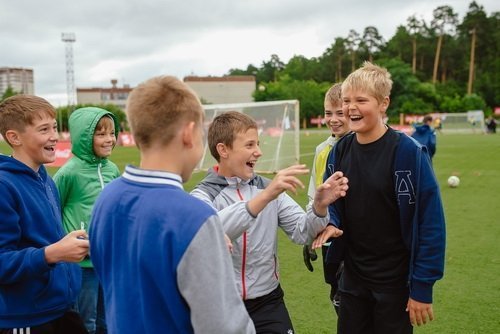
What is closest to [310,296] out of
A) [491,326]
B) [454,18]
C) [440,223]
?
[491,326]

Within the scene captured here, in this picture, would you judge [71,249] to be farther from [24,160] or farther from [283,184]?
[283,184]

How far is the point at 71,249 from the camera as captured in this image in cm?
237

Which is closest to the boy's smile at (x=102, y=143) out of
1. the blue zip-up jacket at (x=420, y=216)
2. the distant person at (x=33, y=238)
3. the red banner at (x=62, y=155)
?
the distant person at (x=33, y=238)

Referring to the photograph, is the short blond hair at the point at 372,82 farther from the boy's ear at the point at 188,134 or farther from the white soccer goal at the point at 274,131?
the white soccer goal at the point at 274,131

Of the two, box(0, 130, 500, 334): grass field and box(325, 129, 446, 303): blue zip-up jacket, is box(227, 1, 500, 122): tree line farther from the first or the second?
box(325, 129, 446, 303): blue zip-up jacket

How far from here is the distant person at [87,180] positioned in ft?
12.3

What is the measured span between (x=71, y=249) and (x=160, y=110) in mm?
1013

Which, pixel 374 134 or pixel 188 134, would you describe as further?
pixel 374 134

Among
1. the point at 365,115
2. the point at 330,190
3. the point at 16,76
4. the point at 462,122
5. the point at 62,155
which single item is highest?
the point at 16,76

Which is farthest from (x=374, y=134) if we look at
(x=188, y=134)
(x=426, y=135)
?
(x=426, y=135)

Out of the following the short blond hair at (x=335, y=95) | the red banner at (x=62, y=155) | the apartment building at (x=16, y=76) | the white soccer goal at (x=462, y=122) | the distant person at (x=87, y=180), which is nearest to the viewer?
the distant person at (x=87, y=180)

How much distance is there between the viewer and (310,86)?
7988cm

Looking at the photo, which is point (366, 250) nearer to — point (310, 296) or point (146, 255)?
point (146, 255)

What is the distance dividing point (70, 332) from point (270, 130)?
1727 cm
